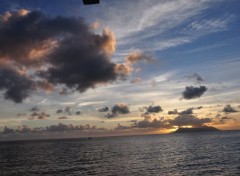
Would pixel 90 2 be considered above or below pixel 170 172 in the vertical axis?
above

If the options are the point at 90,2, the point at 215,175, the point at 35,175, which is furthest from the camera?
the point at 35,175

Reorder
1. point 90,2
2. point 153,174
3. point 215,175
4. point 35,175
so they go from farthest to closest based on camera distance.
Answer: point 35,175, point 153,174, point 215,175, point 90,2

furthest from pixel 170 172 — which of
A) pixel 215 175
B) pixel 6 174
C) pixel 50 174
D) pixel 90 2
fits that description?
pixel 90 2

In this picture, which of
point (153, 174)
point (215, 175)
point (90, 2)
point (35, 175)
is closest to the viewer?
point (90, 2)

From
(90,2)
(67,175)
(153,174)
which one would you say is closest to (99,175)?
(67,175)

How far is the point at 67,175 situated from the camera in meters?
63.5

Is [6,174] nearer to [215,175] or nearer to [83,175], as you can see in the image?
[83,175]

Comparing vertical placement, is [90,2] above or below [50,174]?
above

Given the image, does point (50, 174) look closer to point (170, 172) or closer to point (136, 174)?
point (136, 174)

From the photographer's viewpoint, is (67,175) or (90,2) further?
(67,175)

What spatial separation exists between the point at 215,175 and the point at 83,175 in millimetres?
28081

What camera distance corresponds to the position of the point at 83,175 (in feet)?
205

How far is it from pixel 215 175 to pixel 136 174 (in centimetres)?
1625

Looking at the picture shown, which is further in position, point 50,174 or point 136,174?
point 50,174
